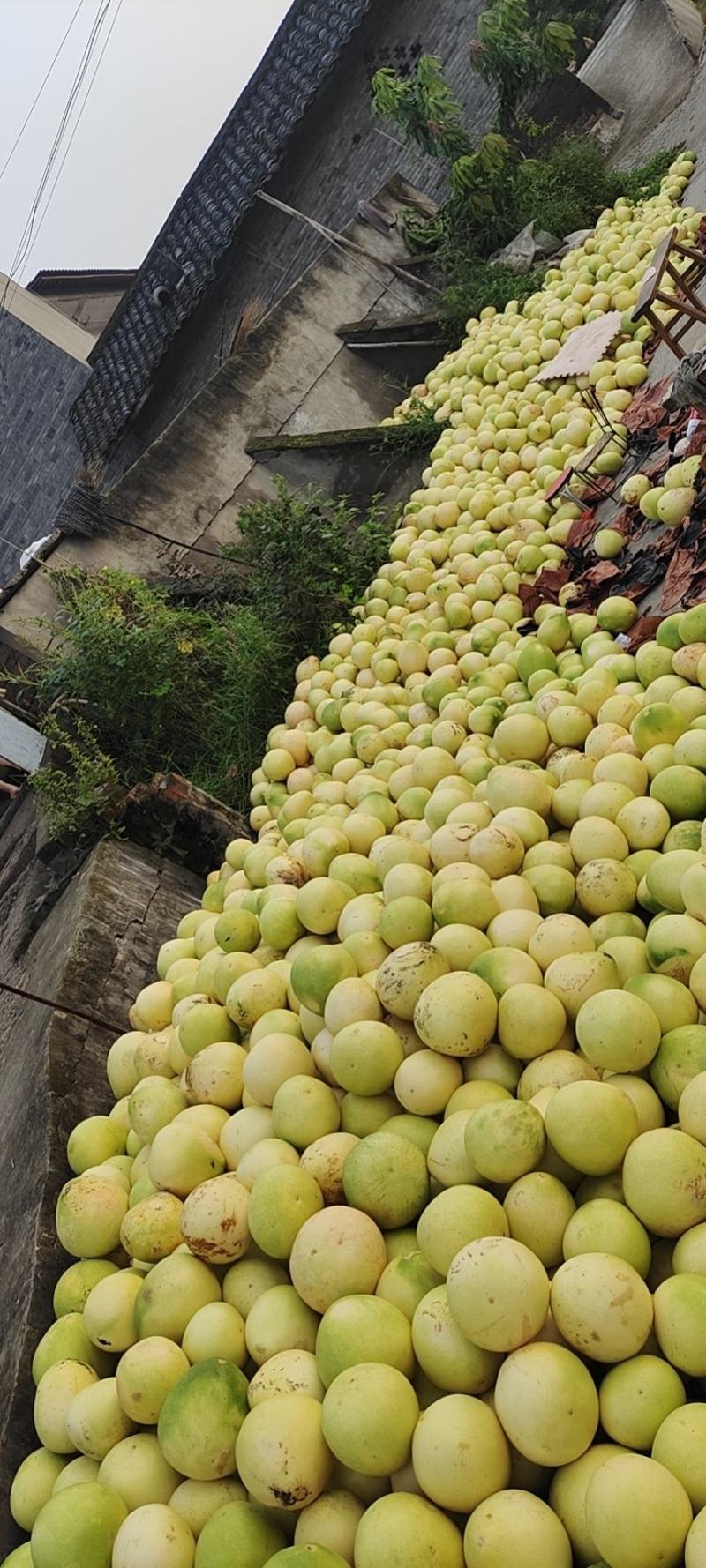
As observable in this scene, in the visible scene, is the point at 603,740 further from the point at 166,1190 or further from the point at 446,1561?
the point at 446,1561

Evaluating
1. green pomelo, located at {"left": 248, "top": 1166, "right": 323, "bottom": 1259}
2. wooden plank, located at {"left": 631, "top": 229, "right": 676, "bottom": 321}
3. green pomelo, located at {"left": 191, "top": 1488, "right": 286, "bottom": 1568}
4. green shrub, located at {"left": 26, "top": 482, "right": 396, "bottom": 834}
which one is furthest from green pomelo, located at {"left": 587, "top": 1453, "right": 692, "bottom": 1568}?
wooden plank, located at {"left": 631, "top": 229, "right": 676, "bottom": 321}

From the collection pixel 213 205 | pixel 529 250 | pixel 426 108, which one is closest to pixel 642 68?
pixel 426 108

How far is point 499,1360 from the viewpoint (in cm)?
137

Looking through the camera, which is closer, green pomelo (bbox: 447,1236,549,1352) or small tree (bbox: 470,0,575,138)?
green pomelo (bbox: 447,1236,549,1352)

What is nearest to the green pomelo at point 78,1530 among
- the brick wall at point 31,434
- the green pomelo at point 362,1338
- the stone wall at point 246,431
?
the green pomelo at point 362,1338

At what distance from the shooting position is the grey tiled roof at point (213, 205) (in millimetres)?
10375

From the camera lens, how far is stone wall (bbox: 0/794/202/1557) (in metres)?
2.20

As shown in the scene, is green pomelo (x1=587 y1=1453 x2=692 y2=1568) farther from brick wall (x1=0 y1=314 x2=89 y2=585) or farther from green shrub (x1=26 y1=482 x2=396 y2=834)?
brick wall (x1=0 y1=314 x2=89 y2=585)

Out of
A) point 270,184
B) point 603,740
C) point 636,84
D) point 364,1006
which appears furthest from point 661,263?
point 270,184

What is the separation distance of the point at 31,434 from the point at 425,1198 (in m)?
14.4

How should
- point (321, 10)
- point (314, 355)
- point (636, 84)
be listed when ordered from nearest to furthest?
point (314, 355) < point (636, 84) < point (321, 10)

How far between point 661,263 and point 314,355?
16.1 feet

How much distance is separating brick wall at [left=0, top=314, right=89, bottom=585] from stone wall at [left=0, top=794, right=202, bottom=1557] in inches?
416

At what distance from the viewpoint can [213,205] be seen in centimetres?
1091
